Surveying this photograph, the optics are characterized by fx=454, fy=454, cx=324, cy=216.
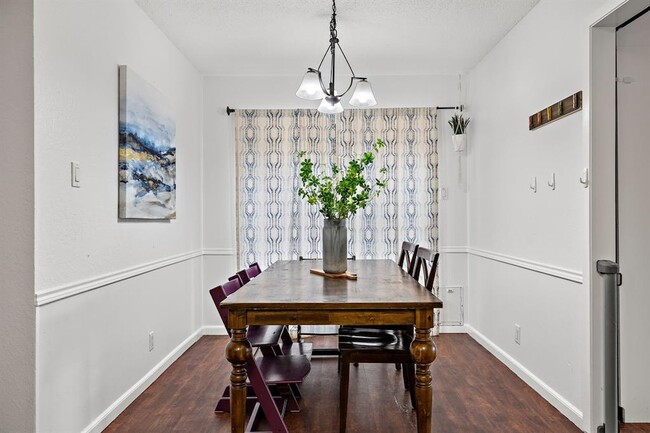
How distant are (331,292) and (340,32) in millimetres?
2301

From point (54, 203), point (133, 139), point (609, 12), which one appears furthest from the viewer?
point (133, 139)

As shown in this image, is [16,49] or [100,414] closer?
[16,49]

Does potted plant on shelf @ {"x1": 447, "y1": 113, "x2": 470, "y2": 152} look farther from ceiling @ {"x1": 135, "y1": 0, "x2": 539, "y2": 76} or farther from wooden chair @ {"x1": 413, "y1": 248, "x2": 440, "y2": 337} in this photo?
wooden chair @ {"x1": 413, "y1": 248, "x2": 440, "y2": 337}

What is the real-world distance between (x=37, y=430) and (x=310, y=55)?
342cm

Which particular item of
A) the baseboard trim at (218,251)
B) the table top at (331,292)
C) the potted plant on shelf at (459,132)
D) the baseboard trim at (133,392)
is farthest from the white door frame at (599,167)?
the baseboard trim at (218,251)

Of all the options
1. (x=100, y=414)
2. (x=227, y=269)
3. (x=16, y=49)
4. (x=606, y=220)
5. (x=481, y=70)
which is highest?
(x=481, y=70)

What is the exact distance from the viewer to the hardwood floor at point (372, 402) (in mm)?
2533

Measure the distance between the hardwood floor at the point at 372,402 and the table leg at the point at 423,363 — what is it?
1.67 feet

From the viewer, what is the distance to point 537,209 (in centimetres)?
311

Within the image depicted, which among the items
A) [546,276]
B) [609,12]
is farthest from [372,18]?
[546,276]

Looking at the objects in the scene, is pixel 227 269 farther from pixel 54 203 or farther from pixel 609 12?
pixel 609 12

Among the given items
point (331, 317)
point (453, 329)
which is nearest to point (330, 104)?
point (331, 317)

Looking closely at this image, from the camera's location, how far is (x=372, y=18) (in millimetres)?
3346

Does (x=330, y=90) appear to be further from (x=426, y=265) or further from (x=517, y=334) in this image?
(x=517, y=334)
